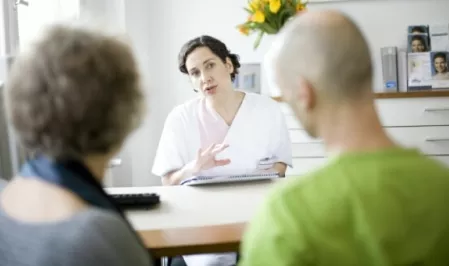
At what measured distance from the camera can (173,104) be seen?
154 inches

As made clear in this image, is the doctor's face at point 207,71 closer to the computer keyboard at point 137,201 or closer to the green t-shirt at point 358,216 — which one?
the computer keyboard at point 137,201

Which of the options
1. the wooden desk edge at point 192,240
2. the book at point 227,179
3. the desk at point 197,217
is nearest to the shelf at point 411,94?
the book at point 227,179

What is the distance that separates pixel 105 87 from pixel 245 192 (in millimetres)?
885

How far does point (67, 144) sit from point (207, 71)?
152 centimetres

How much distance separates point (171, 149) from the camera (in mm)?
2271

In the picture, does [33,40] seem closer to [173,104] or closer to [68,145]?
[68,145]

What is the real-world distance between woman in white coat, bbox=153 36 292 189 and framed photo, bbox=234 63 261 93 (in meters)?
1.28

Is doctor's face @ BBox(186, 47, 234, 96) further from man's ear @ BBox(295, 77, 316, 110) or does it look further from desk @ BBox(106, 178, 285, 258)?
man's ear @ BBox(295, 77, 316, 110)

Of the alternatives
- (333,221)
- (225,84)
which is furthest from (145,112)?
(225,84)

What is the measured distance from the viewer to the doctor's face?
2.38 m

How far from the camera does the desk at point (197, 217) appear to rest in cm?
121

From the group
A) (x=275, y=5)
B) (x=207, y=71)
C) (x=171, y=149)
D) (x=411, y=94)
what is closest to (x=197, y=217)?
(x=171, y=149)

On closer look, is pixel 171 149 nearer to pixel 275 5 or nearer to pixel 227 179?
pixel 227 179

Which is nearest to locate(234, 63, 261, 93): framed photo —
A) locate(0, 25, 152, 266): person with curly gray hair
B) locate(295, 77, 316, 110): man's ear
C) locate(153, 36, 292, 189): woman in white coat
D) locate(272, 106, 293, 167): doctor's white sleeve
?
locate(153, 36, 292, 189): woman in white coat
